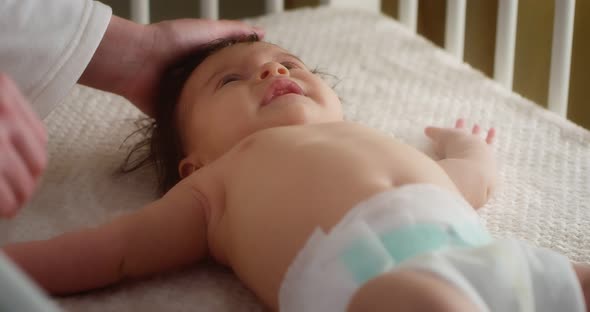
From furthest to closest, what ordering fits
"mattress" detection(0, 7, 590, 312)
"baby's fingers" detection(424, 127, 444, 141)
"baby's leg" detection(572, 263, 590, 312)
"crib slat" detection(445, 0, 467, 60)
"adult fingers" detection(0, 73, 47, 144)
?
"crib slat" detection(445, 0, 467, 60) → "baby's fingers" detection(424, 127, 444, 141) → "mattress" detection(0, 7, 590, 312) → "baby's leg" detection(572, 263, 590, 312) → "adult fingers" detection(0, 73, 47, 144)

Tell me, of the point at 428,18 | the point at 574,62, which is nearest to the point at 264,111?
the point at 574,62

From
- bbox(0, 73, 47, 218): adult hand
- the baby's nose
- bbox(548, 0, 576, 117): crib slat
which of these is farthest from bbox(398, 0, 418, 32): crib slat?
bbox(0, 73, 47, 218): adult hand

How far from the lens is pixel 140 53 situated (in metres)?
1.06

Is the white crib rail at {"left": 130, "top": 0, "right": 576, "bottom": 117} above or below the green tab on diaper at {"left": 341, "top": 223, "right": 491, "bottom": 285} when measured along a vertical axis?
below

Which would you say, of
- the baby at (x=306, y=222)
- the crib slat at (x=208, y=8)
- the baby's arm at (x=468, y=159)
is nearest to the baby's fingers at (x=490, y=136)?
the baby's arm at (x=468, y=159)

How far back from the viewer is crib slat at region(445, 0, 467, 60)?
1306 millimetres

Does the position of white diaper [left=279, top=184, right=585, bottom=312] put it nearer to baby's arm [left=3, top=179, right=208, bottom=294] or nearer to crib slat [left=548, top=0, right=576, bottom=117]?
baby's arm [left=3, top=179, right=208, bottom=294]

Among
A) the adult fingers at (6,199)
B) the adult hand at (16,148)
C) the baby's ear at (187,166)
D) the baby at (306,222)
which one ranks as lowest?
the baby's ear at (187,166)

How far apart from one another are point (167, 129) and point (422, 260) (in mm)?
466

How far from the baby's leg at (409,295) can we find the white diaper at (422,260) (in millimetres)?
11

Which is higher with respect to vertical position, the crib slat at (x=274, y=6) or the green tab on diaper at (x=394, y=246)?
the green tab on diaper at (x=394, y=246)

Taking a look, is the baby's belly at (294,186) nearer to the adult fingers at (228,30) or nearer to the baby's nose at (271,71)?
the baby's nose at (271,71)

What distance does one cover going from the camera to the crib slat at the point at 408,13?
4.66 ft

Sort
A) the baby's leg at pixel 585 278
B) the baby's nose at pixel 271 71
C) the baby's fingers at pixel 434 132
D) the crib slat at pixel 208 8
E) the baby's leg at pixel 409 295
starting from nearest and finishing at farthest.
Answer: the baby's leg at pixel 409 295, the baby's leg at pixel 585 278, the baby's nose at pixel 271 71, the baby's fingers at pixel 434 132, the crib slat at pixel 208 8
